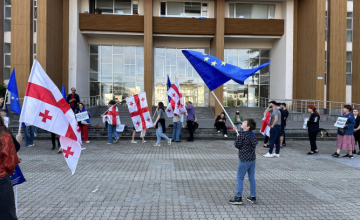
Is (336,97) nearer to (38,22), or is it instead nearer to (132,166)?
(132,166)

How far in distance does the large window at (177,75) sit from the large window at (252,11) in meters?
4.65

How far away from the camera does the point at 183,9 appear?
27531 millimetres

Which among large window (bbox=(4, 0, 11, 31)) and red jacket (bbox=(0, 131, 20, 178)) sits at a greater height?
large window (bbox=(4, 0, 11, 31))

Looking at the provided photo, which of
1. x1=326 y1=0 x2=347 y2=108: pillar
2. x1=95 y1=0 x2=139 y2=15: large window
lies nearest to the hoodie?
x1=326 y1=0 x2=347 y2=108: pillar

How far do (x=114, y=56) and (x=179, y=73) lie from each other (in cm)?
687

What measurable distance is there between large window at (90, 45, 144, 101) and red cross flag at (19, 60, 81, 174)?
2394cm

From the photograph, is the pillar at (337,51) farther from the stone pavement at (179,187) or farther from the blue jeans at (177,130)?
the blue jeans at (177,130)

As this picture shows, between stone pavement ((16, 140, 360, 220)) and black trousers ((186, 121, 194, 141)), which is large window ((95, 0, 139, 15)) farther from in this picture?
stone pavement ((16, 140, 360, 220))

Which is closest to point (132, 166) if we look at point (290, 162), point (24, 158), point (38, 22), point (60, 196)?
point (60, 196)

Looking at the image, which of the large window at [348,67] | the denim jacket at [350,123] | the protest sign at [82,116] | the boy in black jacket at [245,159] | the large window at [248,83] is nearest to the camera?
the boy in black jacket at [245,159]

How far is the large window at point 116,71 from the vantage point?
2822 cm

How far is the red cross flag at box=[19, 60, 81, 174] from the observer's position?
4.47 metres

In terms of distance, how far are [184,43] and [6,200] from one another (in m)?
26.7

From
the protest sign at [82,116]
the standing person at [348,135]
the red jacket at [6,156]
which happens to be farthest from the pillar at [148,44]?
the red jacket at [6,156]
